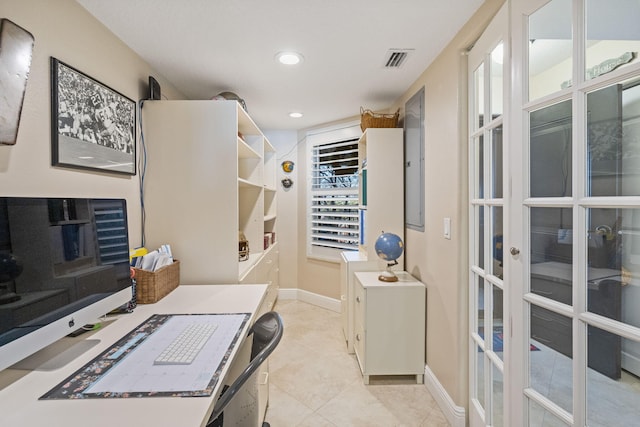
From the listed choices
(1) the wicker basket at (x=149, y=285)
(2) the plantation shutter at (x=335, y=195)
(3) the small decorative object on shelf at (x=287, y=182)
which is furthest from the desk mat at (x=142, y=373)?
(3) the small decorative object on shelf at (x=287, y=182)

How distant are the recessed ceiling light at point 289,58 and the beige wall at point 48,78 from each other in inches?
37.6

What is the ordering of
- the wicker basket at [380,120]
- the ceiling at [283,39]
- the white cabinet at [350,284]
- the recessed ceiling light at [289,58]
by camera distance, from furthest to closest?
the wicker basket at [380,120] → the white cabinet at [350,284] → the recessed ceiling light at [289,58] → the ceiling at [283,39]

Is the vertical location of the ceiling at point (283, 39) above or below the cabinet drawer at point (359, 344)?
above

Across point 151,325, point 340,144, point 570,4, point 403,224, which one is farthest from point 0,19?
point 340,144

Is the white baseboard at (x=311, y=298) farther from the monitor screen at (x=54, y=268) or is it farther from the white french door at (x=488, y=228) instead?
the monitor screen at (x=54, y=268)

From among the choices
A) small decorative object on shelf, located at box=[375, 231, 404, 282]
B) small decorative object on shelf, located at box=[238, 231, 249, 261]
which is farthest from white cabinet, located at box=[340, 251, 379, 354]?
small decorative object on shelf, located at box=[238, 231, 249, 261]

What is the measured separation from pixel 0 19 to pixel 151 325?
1295 millimetres

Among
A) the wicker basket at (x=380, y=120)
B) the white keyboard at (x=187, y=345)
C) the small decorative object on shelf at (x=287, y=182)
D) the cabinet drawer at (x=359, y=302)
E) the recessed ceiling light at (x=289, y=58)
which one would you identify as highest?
the recessed ceiling light at (x=289, y=58)

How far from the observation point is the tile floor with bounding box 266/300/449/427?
1754 millimetres

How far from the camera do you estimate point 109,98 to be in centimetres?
160

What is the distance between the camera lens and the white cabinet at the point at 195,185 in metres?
1.92

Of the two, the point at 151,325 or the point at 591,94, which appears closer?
the point at 591,94

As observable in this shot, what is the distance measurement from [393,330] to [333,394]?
615 millimetres

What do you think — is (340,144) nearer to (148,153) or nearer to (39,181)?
(148,153)
